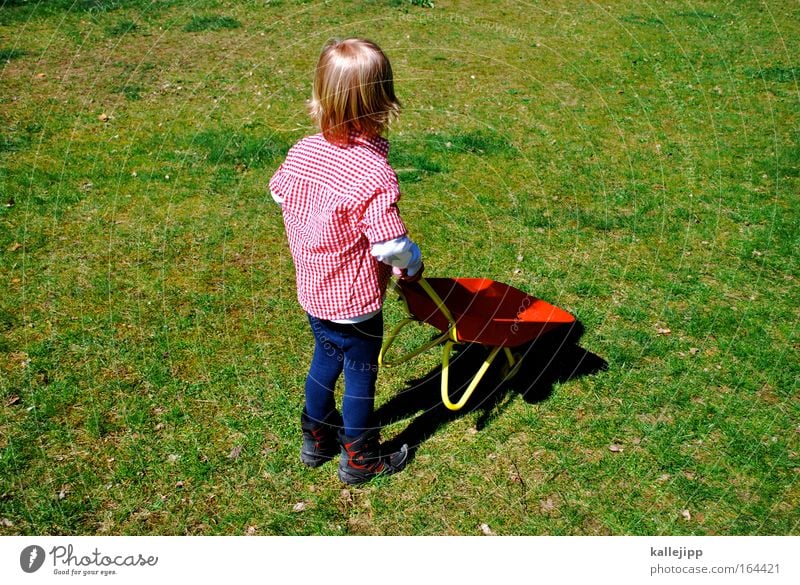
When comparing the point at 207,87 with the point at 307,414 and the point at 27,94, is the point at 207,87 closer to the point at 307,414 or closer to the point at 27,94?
the point at 27,94

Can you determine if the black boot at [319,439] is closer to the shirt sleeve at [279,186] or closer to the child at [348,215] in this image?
the child at [348,215]

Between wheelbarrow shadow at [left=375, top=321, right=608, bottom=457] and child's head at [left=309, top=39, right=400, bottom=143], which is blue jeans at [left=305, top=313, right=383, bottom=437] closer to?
wheelbarrow shadow at [left=375, top=321, right=608, bottom=457]

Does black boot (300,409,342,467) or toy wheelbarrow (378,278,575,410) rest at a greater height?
toy wheelbarrow (378,278,575,410)

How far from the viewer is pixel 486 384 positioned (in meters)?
4.45

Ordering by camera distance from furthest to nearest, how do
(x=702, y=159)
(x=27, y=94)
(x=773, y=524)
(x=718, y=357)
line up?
1. (x=27, y=94)
2. (x=702, y=159)
3. (x=718, y=357)
4. (x=773, y=524)

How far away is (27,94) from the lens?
8.05 m

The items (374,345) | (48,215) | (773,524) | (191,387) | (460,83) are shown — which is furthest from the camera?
(460,83)

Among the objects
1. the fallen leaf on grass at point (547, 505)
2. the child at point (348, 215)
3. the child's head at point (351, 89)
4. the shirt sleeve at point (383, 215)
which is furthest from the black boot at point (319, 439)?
the child's head at point (351, 89)

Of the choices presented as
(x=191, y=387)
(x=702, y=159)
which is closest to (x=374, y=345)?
(x=191, y=387)

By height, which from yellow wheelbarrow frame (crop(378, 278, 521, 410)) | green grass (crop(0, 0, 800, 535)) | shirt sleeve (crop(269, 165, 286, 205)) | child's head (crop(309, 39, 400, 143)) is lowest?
green grass (crop(0, 0, 800, 535))

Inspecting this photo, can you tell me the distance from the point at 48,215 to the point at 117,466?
113 inches

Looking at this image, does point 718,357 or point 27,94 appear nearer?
point 718,357

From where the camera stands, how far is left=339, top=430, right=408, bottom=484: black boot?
3.64 metres
